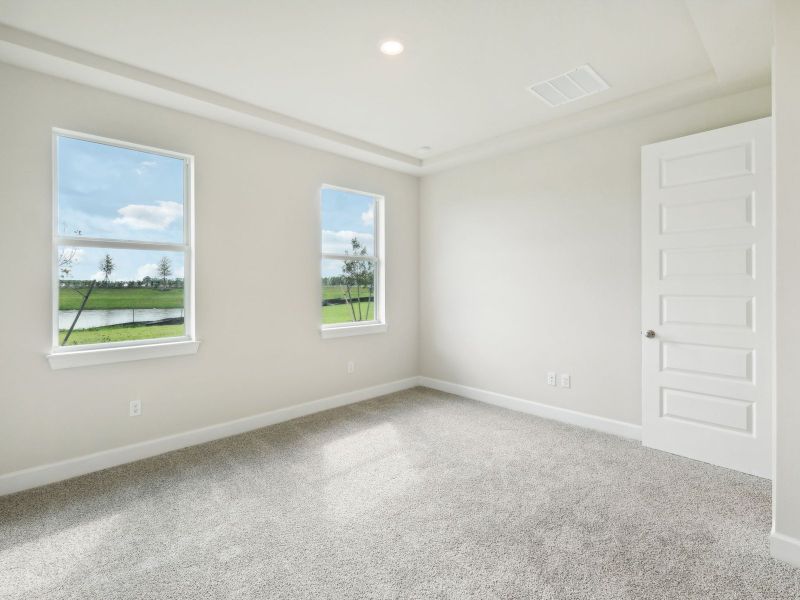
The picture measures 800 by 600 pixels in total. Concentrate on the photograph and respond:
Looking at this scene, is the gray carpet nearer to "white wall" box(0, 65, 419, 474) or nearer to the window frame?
"white wall" box(0, 65, 419, 474)

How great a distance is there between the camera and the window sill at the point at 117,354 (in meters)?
2.75

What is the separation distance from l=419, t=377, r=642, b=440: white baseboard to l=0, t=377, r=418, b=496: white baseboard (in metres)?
1.02

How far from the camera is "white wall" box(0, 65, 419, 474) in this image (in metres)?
2.62

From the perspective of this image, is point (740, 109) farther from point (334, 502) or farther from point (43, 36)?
point (43, 36)

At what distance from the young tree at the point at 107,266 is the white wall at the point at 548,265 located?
3192 millimetres

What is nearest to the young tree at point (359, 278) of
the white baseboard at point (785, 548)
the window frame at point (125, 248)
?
the window frame at point (125, 248)

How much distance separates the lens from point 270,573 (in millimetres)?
1895

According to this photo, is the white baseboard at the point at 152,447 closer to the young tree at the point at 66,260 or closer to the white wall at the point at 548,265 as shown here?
the young tree at the point at 66,260

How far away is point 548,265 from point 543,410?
1.38 m

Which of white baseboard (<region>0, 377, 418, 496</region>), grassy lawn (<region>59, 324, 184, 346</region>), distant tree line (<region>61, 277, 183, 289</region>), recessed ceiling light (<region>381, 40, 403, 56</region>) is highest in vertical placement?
recessed ceiling light (<region>381, 40, 403, 56</region>)

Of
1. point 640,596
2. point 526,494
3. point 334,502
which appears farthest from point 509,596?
point 334,502

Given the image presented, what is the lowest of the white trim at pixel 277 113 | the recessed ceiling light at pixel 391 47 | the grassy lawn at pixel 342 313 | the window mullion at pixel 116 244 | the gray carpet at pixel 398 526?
the gray carpet at pixel 398 526

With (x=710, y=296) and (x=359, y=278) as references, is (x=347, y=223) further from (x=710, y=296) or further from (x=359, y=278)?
(x=710, y=296)

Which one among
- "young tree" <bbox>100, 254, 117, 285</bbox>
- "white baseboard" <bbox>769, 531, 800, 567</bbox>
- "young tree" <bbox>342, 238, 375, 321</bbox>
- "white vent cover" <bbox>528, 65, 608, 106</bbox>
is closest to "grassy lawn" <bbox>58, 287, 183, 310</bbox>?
"young tree" <bbox>100, 254, 117, 285</bbox>
